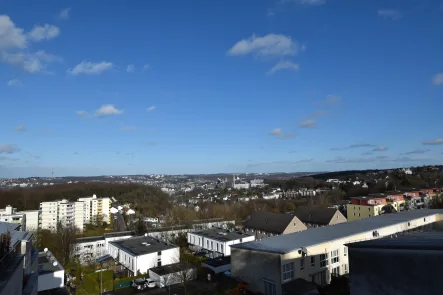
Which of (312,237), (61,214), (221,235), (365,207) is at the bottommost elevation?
(61,214)

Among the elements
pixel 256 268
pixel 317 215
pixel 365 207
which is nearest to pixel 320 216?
pixel 317 215

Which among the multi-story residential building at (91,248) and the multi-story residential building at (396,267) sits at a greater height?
the multi-story residential building at (396,267)

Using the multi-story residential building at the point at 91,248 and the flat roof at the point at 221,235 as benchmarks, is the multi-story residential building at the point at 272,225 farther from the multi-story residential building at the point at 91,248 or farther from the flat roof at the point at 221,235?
the multi-story residential building at the point at 91,248

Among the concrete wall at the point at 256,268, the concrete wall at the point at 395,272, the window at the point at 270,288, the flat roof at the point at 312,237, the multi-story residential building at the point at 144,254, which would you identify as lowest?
the multi-story residential building at the point at 144,254

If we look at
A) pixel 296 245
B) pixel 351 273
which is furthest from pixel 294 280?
pixel 351 273

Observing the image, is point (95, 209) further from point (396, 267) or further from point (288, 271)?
point (396, 267)

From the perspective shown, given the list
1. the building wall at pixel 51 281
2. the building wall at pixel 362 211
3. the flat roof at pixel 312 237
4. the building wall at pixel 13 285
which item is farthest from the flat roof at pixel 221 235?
the building wall at pixel 13 285
